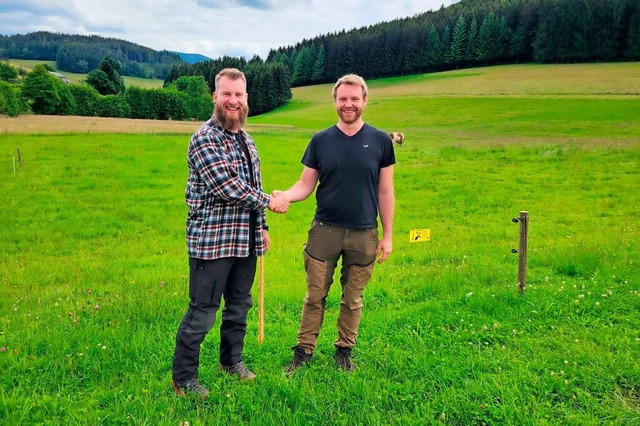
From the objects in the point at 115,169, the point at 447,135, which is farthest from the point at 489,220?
the point at 447,135

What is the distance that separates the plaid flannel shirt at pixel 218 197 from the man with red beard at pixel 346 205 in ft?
1.69

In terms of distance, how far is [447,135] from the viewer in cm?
3862

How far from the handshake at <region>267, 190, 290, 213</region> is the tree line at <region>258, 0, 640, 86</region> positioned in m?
86.4

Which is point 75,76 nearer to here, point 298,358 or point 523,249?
point 523,249

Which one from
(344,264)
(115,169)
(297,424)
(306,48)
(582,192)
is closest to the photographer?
(297,424)

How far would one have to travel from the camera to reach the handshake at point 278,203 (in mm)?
4047

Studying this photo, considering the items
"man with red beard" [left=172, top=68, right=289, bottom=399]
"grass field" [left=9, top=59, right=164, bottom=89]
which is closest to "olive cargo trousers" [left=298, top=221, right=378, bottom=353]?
"man with red beard" [left=172, top=68, right=289, bottom=399]

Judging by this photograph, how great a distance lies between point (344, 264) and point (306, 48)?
11648 centimetres

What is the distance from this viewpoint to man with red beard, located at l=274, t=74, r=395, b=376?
4.13 metres

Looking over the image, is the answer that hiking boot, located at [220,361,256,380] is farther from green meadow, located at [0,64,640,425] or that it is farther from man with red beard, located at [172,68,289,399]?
man with red beard, located at [172,68,289,399]

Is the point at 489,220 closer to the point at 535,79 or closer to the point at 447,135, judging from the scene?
the point at 447,135

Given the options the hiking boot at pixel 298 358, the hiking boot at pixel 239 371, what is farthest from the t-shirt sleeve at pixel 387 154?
the hiking boot at pixel 239 371

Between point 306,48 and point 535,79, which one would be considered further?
point 306,48

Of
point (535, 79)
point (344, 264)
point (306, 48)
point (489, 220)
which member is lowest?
point (489, 220)
